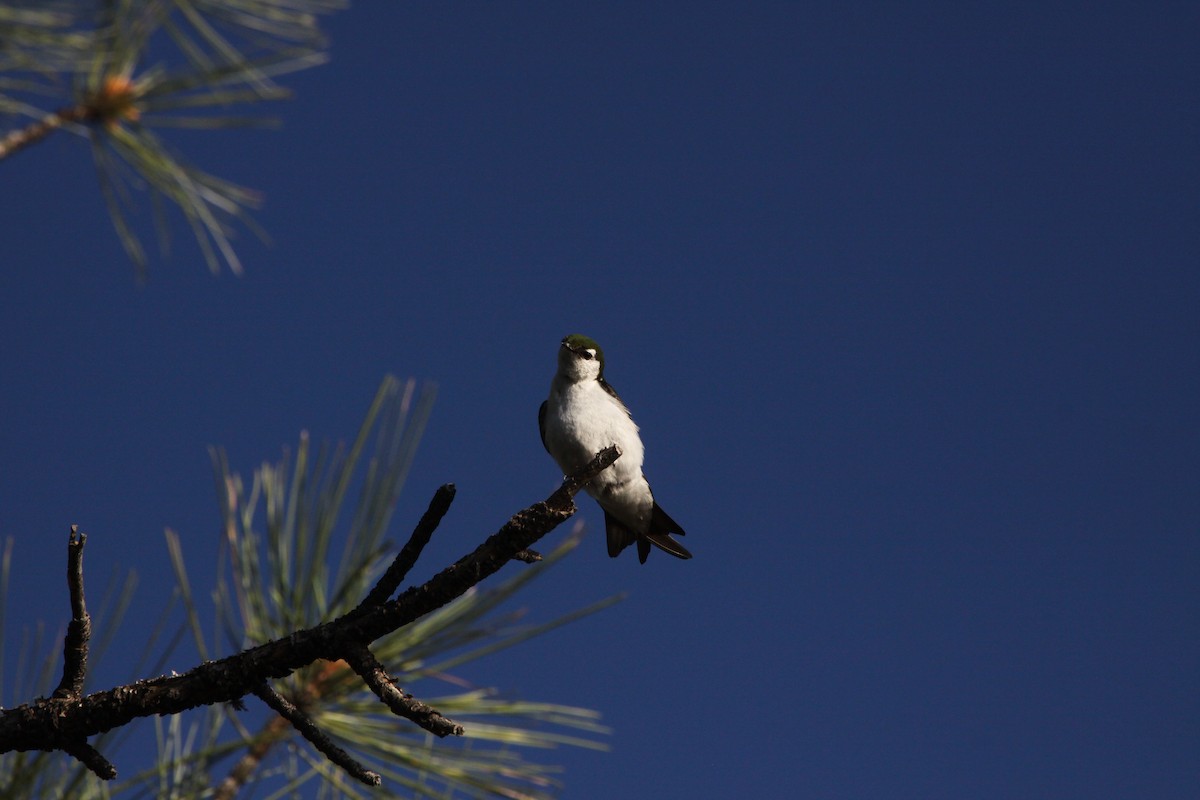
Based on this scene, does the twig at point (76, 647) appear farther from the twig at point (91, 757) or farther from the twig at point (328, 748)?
the twig at point (328, 748)

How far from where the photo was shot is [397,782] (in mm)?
3314

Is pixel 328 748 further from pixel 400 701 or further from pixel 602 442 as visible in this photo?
pixel 602 442

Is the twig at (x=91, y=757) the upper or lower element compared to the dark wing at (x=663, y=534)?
lower

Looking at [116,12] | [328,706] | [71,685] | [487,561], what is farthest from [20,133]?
[328,706]

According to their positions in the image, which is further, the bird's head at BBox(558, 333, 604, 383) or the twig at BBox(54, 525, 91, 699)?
the bird's head at BBox(558, 333, 604, 383)

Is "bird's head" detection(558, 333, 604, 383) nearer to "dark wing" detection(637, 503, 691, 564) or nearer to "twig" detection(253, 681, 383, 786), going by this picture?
"dark wing" detection(637, 503, 691, 564)

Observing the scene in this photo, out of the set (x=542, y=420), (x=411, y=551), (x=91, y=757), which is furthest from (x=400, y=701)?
(x=542, y=420)

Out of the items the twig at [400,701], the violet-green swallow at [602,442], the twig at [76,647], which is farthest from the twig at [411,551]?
the violet-green swallow at [602,442]

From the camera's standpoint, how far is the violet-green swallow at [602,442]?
4.65m

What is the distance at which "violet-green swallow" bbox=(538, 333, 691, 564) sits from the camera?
4.65m

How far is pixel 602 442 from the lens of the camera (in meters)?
4.63

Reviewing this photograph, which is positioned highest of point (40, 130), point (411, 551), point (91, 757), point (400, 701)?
point (40, 130)

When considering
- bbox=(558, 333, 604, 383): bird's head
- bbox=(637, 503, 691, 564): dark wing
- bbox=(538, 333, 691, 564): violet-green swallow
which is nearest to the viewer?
bbox=(538, 333, 691, 564): violet-green swallow

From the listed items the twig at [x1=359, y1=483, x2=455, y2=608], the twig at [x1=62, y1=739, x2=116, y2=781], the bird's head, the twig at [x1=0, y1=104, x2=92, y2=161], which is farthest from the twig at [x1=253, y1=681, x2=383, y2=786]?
the bird's head
